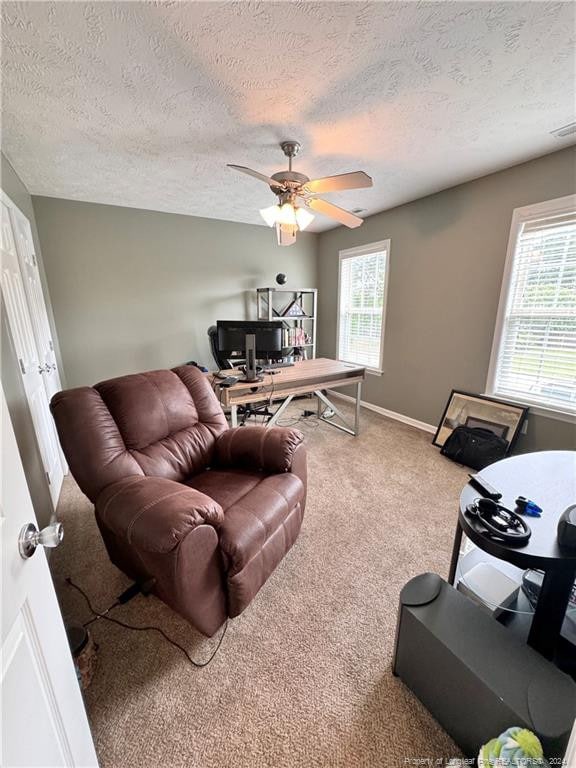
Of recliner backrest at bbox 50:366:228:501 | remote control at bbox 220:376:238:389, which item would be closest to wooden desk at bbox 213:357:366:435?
Result: remote control at bbox 220:376:238:389

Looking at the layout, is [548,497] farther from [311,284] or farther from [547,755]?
[311,284]

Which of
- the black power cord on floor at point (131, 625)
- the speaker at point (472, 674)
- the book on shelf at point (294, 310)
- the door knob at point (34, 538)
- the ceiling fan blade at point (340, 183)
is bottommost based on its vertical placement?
the black power cord on floor at point (131, 625)

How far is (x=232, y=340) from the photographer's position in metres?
2.70

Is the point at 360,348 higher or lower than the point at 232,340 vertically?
lower

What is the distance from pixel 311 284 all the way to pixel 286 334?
119 cm

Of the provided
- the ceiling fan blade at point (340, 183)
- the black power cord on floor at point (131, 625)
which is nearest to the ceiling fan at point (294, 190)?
the ceiling fan blade at point (340, 183)

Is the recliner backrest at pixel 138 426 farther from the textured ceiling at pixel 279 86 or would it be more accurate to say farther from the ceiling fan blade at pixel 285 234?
the textured ceiling at pixel 279 86

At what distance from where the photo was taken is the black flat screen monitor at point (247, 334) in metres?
2.70

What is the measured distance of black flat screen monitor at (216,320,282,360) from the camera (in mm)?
2697

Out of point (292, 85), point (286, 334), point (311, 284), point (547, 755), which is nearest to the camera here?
point (547, 755)

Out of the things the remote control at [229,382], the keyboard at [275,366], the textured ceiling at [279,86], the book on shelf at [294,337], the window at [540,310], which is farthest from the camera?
the book on shelf at [294,337]

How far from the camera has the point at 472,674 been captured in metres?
0.89

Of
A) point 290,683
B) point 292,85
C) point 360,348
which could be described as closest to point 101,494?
point 290,683

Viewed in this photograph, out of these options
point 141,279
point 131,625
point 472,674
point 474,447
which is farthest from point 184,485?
point 141,279
